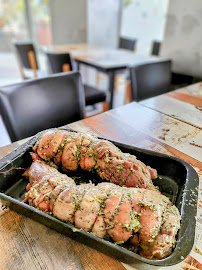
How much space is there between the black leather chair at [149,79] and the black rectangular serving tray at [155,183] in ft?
3.74

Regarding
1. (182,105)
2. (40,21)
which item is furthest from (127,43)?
(182,105)

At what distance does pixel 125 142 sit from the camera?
1102 mm

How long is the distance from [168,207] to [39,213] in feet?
1.30

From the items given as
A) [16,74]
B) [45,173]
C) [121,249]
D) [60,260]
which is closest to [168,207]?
[121,249]

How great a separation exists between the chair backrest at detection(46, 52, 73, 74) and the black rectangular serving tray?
1.90m

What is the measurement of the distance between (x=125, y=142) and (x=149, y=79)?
113 centimetres

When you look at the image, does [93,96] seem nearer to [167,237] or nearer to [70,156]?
[70,156]

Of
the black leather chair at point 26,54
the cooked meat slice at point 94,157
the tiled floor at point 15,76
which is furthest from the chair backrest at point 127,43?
the cooked meat slice at point 94,157

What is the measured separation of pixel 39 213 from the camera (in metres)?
0.60

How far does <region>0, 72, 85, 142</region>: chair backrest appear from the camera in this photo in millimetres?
1239

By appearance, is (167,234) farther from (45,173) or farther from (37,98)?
(37,98)

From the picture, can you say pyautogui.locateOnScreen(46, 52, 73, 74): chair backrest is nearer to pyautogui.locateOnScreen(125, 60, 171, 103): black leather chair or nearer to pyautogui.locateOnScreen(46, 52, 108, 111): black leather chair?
pyautogui.locateOnScreen(46, 52, 108, 111): black leather chair

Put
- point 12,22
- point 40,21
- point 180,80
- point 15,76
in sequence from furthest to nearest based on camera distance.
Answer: point 12,22 < point 40,21 < point 15,76 < point 180,80

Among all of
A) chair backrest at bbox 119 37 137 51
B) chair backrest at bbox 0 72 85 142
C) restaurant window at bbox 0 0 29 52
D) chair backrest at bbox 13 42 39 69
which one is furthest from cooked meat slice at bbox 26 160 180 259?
restaurant window at bbox 0 0 29 52
